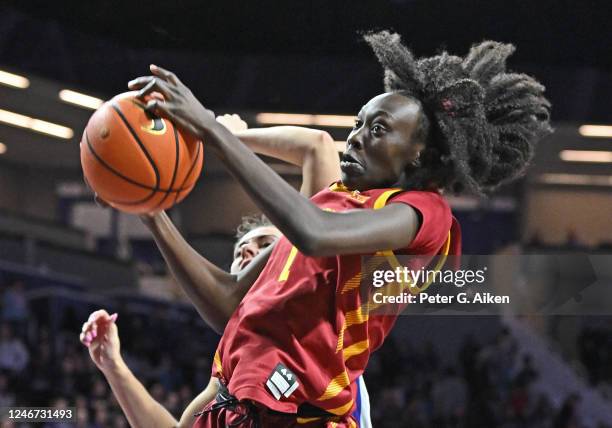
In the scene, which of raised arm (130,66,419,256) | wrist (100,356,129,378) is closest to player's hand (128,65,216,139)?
raised arm (130,66,419,256)

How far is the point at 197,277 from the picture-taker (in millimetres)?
2635

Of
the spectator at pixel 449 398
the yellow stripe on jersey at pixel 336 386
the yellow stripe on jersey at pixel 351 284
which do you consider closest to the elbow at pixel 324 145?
the yellow stripe on jersey at pixel 351 284

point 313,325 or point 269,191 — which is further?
point 313,325

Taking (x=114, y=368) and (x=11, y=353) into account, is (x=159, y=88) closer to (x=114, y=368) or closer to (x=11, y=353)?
(x=114, y=368)

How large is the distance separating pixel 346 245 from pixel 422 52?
1227cm

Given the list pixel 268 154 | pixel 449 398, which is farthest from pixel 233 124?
pixel 449 398

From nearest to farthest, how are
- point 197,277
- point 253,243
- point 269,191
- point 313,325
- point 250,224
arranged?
1. point 269,191
2. point 313,325
3. point 197,277
4. point 253,243
5. point 250,224

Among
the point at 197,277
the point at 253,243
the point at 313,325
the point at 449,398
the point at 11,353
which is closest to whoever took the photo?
the point at 313,325

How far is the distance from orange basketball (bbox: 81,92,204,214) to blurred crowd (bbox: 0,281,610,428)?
701 centimetres

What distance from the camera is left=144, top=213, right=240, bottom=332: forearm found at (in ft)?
8.54

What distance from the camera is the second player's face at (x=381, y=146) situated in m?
2.41

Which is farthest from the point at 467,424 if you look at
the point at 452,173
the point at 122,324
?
the point at 452,173

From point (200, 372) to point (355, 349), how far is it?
29.1 ft

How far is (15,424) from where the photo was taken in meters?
7.80
